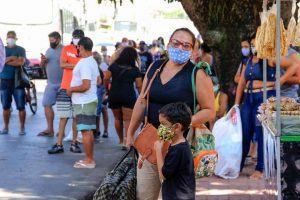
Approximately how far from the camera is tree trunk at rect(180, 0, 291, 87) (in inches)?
406

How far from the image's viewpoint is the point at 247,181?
862cm

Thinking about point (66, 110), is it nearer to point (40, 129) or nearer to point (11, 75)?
point (11, 75)

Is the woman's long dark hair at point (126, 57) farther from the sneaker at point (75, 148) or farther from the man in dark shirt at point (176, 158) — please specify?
the man in dark shirt at point (176, 158)

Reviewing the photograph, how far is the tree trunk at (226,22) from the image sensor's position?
33.8 ft

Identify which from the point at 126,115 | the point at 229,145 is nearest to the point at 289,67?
the point at 229,145

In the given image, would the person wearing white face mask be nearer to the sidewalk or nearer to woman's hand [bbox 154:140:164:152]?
the sidewalk

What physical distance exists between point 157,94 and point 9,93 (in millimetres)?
7650

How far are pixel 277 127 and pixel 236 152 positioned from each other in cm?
270

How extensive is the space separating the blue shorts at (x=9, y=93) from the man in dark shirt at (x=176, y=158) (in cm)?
781

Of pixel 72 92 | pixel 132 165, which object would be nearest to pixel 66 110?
pixel 72 92

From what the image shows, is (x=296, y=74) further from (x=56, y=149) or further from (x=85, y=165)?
(x=56, y=149)

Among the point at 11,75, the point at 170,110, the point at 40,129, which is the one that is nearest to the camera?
the point at 170,110

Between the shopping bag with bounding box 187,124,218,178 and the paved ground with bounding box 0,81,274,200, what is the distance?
1482 mm

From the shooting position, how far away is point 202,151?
5438 mm
